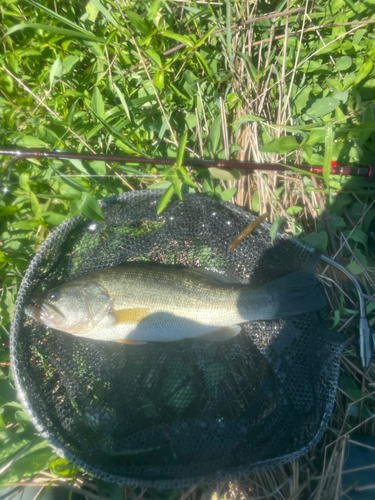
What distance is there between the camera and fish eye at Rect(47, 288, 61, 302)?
216cm

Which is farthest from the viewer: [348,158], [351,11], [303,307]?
[348,158]

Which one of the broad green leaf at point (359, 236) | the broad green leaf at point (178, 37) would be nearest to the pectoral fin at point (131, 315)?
the broad green leaf at point (359, 236)

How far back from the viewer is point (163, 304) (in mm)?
2215

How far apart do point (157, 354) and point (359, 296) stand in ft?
5.62

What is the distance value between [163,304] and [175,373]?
23.6 inches

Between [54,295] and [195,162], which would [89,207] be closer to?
[54,295]

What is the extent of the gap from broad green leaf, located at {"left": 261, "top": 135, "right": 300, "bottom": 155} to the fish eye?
1864 millimetres

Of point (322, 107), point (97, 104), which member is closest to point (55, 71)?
point (97, 104)

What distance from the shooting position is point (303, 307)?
2158mm

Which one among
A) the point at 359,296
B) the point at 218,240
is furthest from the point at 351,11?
the point at 359,296

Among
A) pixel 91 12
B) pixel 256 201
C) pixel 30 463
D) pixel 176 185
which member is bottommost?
pixel 30 463

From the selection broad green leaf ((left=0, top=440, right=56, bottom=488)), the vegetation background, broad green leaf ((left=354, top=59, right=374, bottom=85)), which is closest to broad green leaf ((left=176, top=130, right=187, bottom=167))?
the vegetation background

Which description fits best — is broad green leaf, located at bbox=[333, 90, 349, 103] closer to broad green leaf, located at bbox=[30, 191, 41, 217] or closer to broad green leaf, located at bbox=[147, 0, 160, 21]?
broad green leaf, located at bbox=[147, 0, 160, 21]

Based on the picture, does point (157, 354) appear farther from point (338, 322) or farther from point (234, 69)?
point (234, 69)
